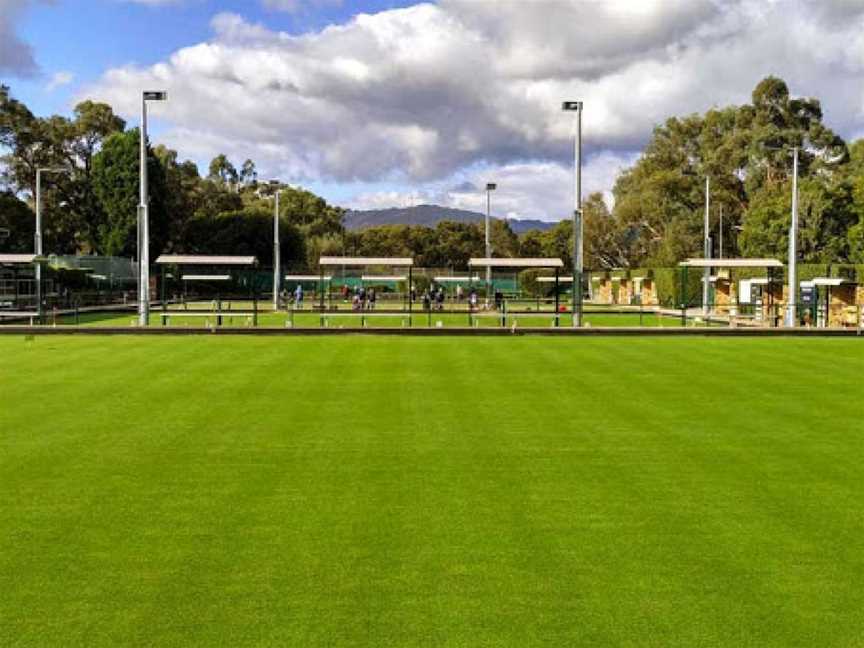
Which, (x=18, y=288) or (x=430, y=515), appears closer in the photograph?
(x=430, y=515)

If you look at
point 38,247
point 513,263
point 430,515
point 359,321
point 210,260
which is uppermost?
point 38,247

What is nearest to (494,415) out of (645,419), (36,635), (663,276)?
(645,419)

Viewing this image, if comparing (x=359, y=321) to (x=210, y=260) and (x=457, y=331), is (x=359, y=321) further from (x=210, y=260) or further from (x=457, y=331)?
(x=457, y=331)

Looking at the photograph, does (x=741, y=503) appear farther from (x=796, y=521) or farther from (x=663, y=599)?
(x=663, y=599)

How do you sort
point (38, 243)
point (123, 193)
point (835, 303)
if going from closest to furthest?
point (835, 303) < point (38, 243) < point (123, 193)

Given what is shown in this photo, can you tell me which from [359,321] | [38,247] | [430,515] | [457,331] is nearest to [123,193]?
[38,247]

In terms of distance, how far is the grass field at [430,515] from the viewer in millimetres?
5543

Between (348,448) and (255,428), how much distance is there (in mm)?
1885

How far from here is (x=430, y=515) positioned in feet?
25.6

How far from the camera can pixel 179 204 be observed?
99.2 meters

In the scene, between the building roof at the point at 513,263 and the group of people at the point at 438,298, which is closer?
the building roof at the point at 513,263

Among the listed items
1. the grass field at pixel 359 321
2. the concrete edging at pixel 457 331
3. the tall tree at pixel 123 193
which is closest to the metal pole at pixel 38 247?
the grass field at pixel 359 321

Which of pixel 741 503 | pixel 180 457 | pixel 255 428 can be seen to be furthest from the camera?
pixel 255 428

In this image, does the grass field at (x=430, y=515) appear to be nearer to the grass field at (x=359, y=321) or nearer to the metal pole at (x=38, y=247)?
the grass field at (x=359, y=321)
